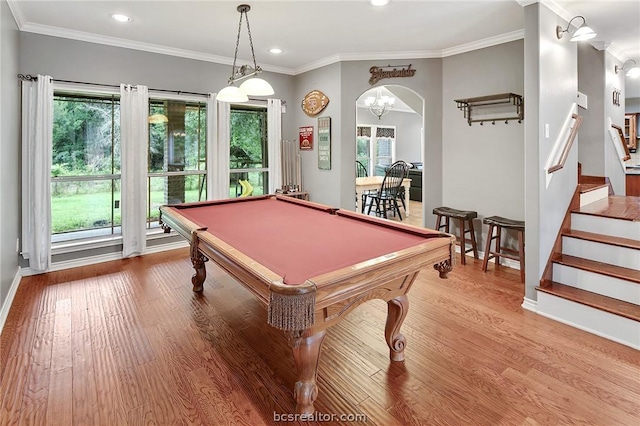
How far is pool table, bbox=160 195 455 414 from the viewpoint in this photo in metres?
1.42

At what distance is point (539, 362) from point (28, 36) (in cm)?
538

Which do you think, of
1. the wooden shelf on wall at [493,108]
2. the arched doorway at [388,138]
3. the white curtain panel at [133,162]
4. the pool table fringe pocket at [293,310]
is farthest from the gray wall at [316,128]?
the arched doorway at [388,138]

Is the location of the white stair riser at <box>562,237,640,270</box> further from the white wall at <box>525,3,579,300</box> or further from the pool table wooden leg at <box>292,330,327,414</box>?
the pool table wooden leg at <box>292,330,327,414</box>

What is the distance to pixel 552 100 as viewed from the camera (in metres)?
2.97

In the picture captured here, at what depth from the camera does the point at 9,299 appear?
296 cm

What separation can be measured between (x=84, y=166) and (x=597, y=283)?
5357 mm

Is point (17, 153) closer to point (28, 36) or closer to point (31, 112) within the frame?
point (31, 112)

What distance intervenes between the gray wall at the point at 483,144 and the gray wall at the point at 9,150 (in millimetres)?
4495

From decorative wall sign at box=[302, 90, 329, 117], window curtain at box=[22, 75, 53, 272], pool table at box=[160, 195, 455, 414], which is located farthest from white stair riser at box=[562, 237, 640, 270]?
window curtain at box=[22, 75, 53, 272]

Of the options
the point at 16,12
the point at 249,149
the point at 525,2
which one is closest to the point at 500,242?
the point at 525,2

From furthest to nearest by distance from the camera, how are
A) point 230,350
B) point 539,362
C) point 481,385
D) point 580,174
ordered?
point 580,174
point 230,350
point 539,362
point 481,385

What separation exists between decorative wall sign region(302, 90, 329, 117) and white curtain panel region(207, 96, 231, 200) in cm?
116

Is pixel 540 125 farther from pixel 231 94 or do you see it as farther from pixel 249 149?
pixel 249 149

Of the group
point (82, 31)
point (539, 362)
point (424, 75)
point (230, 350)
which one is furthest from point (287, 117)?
point (539, 362)
